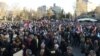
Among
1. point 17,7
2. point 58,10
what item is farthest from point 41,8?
point 58,10

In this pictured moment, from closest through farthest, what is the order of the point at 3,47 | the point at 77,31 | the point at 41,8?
the point at 3,47 → the point at 77,31 → the point at 41,8

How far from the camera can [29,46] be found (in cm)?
1634

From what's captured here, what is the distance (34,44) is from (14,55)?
7.09 ft

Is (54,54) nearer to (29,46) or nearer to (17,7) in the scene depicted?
(29,46)

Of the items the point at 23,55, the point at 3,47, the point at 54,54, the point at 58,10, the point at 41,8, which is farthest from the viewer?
the point at 41,8

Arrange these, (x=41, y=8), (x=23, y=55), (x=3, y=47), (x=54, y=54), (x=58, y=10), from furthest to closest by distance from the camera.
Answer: (x=41, y=8) < (x=58, y=10) < (x=3, y=47) < (x=23, y=55) < (x=54, y=54)

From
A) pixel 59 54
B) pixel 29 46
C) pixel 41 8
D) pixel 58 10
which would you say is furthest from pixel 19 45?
pixel 41 8

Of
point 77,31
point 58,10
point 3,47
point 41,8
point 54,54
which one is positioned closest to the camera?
point 54,54

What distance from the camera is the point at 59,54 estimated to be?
13.9 meters

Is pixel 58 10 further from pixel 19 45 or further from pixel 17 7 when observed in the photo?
pixel 19 45

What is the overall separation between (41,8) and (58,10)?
28856 millimetres

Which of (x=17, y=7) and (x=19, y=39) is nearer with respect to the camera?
(x=19, y=39)

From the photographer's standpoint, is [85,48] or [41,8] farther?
[41,8]

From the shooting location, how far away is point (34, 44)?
Result: 16.6 m
